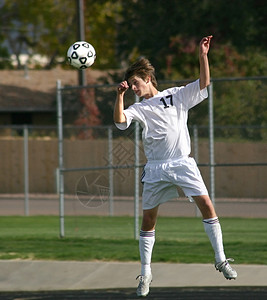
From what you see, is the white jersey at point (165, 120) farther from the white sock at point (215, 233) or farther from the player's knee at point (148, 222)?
the white sock at point (215, 233)

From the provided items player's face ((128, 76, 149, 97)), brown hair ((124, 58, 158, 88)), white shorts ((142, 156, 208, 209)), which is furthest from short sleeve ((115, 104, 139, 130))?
white shorts ((142, 156, 208, 209))

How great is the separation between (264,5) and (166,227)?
1900 centimetres

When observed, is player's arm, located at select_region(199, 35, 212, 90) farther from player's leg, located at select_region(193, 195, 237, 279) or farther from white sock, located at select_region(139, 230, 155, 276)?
white sock, located at select_region(139, 230, 155, 276)

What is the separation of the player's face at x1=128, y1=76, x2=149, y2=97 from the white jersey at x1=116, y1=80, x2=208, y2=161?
13cm

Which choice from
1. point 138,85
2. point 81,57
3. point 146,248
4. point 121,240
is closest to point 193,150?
point 121,240

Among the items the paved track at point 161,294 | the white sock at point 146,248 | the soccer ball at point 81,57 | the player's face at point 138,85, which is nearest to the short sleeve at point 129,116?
the player's face at point 138,85

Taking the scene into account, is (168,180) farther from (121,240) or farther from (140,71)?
(121,240)

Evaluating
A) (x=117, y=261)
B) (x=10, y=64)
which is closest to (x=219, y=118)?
(x=117, y=261)

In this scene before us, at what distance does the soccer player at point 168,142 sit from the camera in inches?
334

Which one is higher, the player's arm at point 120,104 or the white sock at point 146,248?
the player's arm at point 120,104

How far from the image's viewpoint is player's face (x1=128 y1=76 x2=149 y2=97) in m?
8.46

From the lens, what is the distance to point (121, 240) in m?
14.1

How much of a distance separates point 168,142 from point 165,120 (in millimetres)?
214

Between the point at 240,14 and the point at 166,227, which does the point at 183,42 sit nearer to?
the point at 240,14
